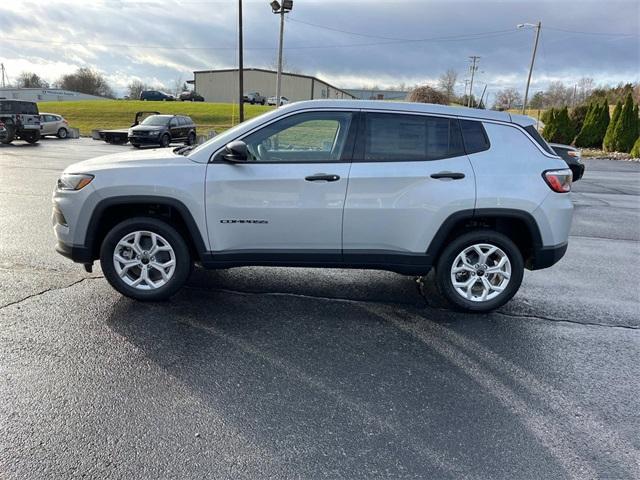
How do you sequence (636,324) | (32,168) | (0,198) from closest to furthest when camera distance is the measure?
(636,324) → (0,198) → (32,168)

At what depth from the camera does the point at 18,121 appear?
2062cm

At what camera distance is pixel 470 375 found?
3123 millimetres

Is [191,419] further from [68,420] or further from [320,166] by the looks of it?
[320,166]

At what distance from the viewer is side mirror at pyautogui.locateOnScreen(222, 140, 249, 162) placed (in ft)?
12.1

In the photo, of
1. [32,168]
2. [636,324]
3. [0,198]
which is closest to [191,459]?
[636,324]

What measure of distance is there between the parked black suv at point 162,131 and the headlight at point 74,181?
1805cm

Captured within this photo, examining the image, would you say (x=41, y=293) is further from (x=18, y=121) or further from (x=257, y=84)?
(x=257, y=84)

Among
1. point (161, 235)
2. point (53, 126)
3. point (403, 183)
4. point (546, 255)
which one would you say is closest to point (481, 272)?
point (546, 255)

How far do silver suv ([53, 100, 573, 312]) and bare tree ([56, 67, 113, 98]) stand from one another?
10379cm

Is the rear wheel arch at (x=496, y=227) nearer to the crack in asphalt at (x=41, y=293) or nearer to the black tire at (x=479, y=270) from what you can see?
the black tire at (x=479, y=270)

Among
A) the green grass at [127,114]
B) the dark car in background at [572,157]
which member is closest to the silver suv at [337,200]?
the dark car in background at [572,157]

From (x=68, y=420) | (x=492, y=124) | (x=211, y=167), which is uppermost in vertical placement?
(x=492, y=124)

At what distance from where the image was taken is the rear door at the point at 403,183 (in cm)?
381

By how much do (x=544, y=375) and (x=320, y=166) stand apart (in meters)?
2.37
